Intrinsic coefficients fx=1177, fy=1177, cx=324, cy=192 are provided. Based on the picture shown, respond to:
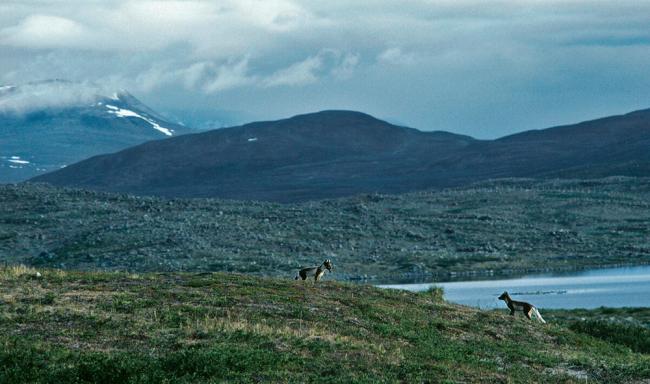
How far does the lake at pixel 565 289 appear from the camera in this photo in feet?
207

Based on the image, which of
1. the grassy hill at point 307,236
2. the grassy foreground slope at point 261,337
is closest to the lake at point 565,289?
the grassy hill at point 307,236

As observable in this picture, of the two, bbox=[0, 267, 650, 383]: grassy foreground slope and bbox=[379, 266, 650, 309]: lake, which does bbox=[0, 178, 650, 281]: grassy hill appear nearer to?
bbox=[379, 266, 650, 309]: lake

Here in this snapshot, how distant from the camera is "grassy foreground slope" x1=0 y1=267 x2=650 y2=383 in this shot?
966 inches

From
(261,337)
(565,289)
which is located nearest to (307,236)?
(565,289)

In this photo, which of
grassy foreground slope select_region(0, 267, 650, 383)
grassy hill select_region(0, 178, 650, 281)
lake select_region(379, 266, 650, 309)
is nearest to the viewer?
grassy foreground slope select_region(0, 267, 650, 383)

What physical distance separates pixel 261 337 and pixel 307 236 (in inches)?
2933

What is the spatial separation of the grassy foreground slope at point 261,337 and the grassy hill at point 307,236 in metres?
46.6

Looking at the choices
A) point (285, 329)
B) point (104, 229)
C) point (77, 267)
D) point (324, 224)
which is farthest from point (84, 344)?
point (324, 224)

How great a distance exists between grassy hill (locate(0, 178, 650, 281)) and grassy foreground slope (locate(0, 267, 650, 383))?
46.6 meters

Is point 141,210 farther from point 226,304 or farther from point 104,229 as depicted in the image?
point 226,304

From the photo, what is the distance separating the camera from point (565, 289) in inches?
2916

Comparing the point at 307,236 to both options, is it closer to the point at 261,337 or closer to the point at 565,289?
the point at 565,289

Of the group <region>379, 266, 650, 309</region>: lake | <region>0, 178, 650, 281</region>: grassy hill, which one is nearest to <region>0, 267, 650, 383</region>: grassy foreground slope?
<region>379, 266, 650, 309</region>: lake

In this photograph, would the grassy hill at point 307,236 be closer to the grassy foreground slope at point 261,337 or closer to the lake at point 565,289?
the lake at point 565,289
